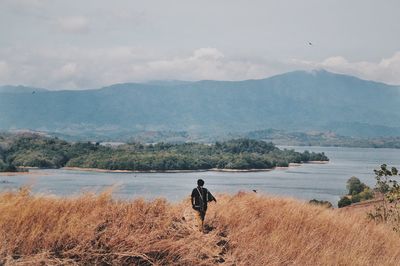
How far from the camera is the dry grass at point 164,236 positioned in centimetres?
748

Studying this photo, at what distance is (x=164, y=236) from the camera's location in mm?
8828

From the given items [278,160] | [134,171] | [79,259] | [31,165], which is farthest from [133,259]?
[278,160]

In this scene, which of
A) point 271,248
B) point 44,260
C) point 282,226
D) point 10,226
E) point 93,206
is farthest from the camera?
point 282,226

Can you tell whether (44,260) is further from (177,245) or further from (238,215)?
(238,215)

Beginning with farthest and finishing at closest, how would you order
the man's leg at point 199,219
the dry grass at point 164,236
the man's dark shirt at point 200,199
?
1. the man's dark shirt at point 200,199
2. the man's leg at point 199,219
3. the dry grass at point 164,236

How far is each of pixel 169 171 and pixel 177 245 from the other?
14709cm

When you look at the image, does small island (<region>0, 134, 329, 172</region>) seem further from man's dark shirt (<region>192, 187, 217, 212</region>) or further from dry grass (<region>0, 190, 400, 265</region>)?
man's dark shirt (<region>192, 187, 217, 212</region>)

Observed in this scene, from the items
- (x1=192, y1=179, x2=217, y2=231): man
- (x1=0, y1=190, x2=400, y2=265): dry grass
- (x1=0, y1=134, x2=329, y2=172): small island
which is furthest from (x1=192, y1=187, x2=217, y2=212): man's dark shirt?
(x1=0, y1=134, x2=329, y2=172): small island

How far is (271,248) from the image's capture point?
9828mm

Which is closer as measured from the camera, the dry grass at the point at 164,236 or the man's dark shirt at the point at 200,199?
the dry grass at the point at 164,236

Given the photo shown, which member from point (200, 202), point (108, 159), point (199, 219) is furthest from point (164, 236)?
point (108, 159)

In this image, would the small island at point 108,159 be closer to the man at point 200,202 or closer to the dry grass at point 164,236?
the dry grass at point 164,236

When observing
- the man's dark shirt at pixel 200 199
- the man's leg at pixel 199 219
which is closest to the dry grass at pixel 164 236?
the man's leg at pixel 199 219

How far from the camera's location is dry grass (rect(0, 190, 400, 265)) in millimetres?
7484
